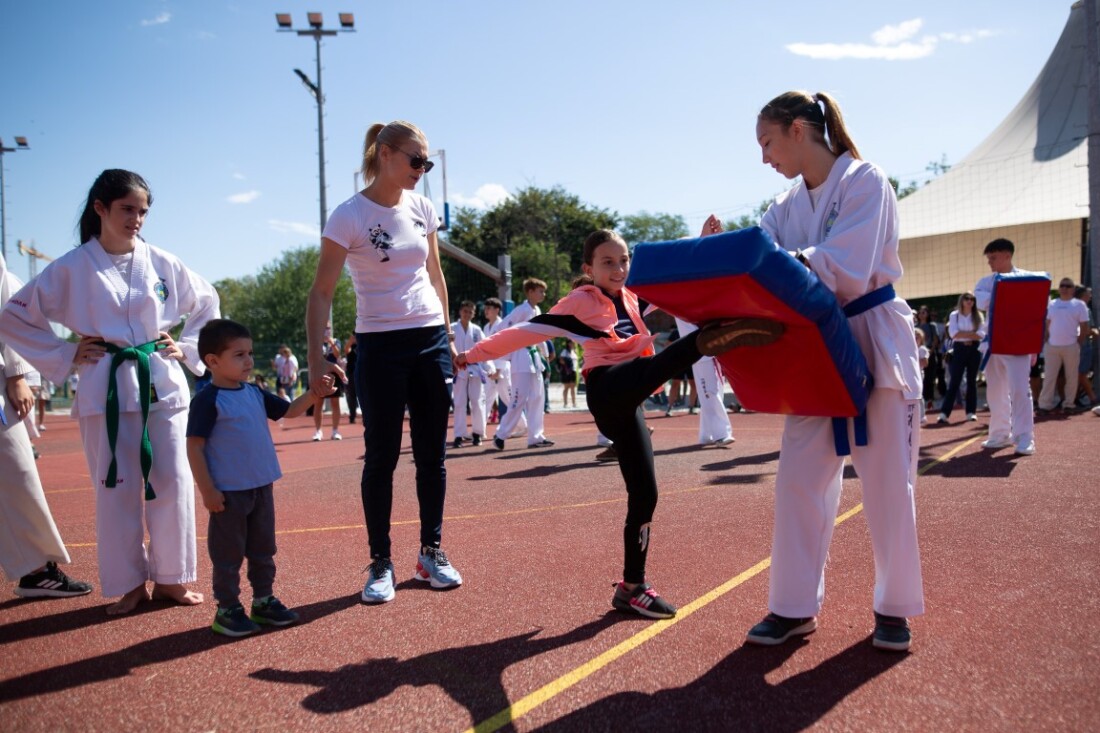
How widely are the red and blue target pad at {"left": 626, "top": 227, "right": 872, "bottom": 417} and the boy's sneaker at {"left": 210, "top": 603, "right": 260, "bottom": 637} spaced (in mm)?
2532

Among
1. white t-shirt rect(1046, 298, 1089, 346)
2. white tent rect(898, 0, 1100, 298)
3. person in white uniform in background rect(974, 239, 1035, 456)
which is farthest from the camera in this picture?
white tent rect(898, 0, 1100, 298)

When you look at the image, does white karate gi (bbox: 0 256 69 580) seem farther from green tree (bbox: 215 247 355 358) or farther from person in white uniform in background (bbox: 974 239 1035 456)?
green tree (bbox: 215 247 355 358)

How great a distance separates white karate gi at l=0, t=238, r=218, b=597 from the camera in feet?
14.8

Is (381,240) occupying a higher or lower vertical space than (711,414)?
higher

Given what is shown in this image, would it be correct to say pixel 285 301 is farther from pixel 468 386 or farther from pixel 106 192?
pixel 106 192

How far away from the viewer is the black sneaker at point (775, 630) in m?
3.47

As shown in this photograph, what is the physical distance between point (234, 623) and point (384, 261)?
2061 millimetres

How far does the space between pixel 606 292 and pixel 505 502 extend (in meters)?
3.61

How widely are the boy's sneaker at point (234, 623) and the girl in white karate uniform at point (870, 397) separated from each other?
7.84ft

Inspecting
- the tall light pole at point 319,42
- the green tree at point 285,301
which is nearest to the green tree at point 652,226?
the green tree at point 285,301

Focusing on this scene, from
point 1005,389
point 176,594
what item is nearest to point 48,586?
point 176,594

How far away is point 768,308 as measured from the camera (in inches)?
115

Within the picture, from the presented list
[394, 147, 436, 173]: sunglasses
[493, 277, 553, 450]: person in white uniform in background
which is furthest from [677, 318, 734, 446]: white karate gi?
[394, 147, 436, 173]: sunglasses

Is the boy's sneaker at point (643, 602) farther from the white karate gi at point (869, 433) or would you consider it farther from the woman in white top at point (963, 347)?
A: the woman in white top at point (963, 347)
